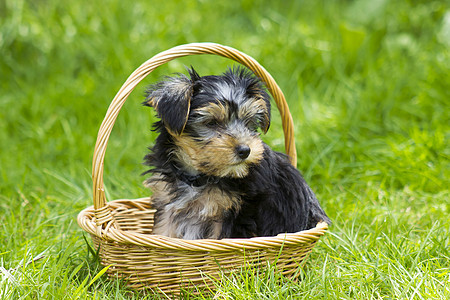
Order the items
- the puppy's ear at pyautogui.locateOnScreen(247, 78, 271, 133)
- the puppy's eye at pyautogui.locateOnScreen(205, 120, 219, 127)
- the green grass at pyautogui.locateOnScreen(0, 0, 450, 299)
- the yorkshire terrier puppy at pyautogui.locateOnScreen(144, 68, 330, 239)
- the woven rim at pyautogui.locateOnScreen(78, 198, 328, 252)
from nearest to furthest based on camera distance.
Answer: the woven rim at pyautogui.locateOnScreen(78, 198, 328, 252) → the yorkshire terrier puppy at pyautogui.locateOnScreen(144, 68, 330, 239) → the puppy's eye at pyautogui.locateOnScreen(205, 120, 219, 127) → the green grass at pyautogui.locateOnScreen(0, 0, 450, 299) → the puppy's ear at pyautogui.locateOnScreen(247, 78, 271, 133)

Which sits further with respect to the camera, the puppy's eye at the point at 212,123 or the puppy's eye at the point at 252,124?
the puppy's eye at the point at 252,124

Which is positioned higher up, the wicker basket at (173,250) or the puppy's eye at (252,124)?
the puppy's eye at (252,124)

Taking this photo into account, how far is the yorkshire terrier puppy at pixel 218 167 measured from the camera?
127 inches

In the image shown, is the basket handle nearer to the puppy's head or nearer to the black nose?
the puppy's head

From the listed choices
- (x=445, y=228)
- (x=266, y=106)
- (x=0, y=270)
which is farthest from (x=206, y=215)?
(x=445, y=228)

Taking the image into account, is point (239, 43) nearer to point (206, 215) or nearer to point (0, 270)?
point (206, 215)

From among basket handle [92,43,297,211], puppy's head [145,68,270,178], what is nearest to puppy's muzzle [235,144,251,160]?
puppy's head [145,68,270,178]

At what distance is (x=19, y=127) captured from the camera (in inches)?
273

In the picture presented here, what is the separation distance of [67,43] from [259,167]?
530 centimetres

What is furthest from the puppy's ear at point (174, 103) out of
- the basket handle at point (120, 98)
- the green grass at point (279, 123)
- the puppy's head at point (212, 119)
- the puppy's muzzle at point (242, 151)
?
the green grass at point (279, 123)

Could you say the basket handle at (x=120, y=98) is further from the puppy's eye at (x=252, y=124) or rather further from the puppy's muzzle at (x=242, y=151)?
the puppy's muzzle at (x=242, y=151)

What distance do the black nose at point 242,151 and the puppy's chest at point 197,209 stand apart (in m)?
0.38

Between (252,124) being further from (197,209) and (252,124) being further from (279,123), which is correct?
(279,123)

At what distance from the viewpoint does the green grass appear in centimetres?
343
